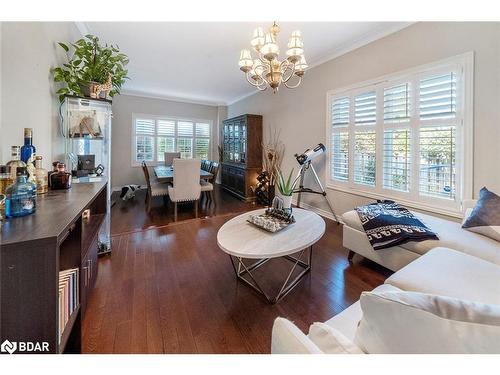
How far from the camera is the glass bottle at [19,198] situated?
0.95 metres

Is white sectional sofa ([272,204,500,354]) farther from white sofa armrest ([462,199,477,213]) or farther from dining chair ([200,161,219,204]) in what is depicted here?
dining chair ([200,161,219,204])

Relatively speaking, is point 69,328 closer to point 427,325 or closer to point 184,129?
point 427,325

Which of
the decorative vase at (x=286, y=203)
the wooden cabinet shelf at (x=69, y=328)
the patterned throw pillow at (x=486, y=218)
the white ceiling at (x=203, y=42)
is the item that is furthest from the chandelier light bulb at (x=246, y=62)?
the patterned throw pillow at (x=486, y=218)

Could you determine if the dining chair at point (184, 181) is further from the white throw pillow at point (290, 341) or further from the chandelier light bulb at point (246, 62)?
the white throw pillow at point (290, 341)

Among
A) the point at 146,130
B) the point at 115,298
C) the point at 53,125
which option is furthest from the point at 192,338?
the point at 146,130

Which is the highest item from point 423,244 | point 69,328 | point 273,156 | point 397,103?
point 397,103

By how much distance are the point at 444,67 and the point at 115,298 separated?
389 cm

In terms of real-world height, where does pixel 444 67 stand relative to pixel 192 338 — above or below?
above

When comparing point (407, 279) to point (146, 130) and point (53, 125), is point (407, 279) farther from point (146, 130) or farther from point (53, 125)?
point (146, 130)

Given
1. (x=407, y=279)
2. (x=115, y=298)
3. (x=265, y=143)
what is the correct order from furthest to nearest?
(x=265, y=143), (x=115, y=298), (x=407, y=279)

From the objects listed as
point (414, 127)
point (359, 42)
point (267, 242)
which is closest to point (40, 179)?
point (267, 242)

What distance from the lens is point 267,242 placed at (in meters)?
1.64

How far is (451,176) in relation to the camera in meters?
2.33

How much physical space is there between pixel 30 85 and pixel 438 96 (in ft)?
12.4
